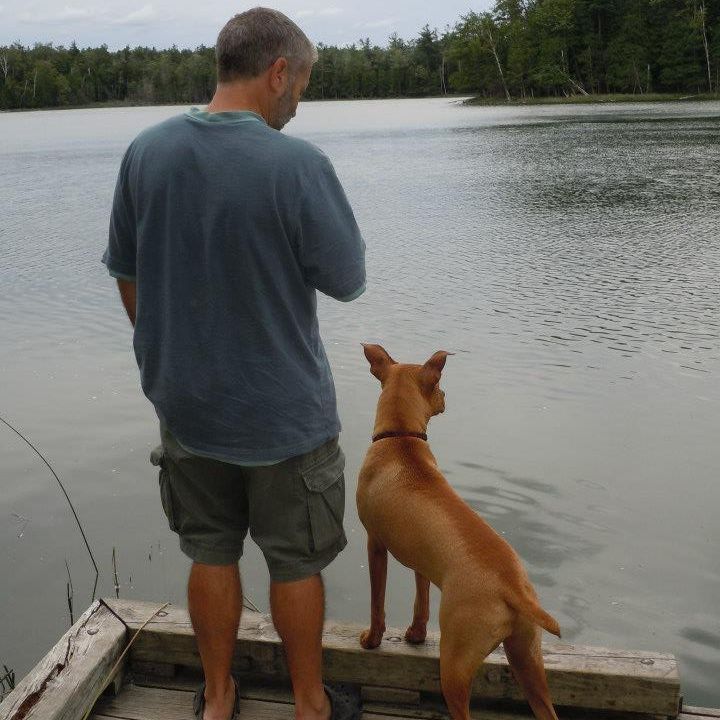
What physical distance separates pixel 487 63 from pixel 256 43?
11902cm

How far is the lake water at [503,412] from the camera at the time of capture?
4.63 m

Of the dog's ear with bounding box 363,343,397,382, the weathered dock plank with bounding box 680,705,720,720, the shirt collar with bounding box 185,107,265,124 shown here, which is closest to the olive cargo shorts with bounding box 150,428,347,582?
the dog's ear with bounding box 363,343,397,382

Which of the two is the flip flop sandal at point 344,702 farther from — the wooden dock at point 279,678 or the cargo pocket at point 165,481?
the cargo pocket at point 165,481

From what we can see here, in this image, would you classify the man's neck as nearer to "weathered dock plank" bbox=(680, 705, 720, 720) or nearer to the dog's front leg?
the dog's front leg

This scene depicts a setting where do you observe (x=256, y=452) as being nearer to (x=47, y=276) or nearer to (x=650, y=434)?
(x=650, y=434)

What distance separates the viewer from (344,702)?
2.87 metres

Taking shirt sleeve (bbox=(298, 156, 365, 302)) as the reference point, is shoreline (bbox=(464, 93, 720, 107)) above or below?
above

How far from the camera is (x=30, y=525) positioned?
546 cm

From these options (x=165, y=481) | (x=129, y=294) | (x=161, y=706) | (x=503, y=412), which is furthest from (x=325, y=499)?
(x=503, y=412)

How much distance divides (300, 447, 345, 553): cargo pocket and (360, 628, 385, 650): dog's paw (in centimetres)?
53

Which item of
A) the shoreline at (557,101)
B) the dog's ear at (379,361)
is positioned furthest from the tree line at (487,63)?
the dog's ear at (379,361)

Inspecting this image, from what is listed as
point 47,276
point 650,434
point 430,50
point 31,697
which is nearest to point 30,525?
point 31,697

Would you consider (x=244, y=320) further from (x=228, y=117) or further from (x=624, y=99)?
(x=624, y=99)

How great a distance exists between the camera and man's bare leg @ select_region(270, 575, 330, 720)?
105 inches
